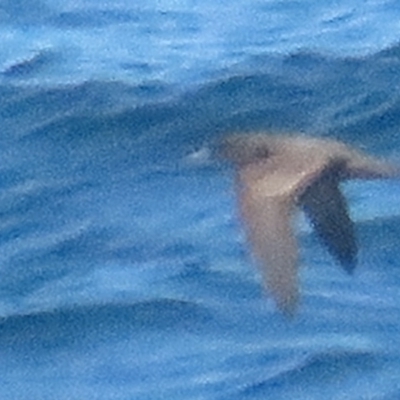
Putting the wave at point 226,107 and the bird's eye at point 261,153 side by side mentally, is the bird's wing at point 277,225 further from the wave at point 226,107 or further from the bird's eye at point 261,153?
the wave at point 226,107

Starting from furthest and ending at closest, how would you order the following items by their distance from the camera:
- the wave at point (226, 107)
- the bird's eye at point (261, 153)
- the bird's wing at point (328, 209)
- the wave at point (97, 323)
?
the wave at point (226, 107)
the bird's eye at point (261, 153)
the wave at point (97, 323)
the bird's wing at point (328, 209)

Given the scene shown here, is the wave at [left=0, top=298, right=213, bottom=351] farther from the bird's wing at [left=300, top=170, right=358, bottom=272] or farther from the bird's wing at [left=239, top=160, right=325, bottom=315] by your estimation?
the bird's wing at [left=300, top=170, right=358, bottom=272]

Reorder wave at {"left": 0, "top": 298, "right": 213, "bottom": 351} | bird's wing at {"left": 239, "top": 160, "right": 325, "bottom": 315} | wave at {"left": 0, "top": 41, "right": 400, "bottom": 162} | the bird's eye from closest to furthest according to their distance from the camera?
bird's wing at {"left": 239, "top": 160, "right": 325, "bottom": 315}, wave at {"left": 0, "top": 298, "right": 213, "bottom": 351}, the bird's eye, wave at {"left": 0, "top": 41, "right": 400, "bottom": 162}

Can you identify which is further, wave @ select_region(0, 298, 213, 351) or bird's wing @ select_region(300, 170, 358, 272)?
wave @ select_region(0, 298, 213, 351)

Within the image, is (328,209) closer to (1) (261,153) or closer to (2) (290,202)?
(2) (290,202)

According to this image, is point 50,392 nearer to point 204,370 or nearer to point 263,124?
point 204,370

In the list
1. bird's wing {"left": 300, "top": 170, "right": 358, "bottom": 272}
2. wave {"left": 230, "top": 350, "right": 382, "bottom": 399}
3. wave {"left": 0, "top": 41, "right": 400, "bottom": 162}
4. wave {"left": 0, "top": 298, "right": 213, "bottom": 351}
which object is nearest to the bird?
bird's wing {"left": 300, "top": 170, "right": 358, "bottom": 272}

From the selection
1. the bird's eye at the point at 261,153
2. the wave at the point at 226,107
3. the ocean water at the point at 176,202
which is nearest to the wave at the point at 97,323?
the ocean water at the point at 176,202
